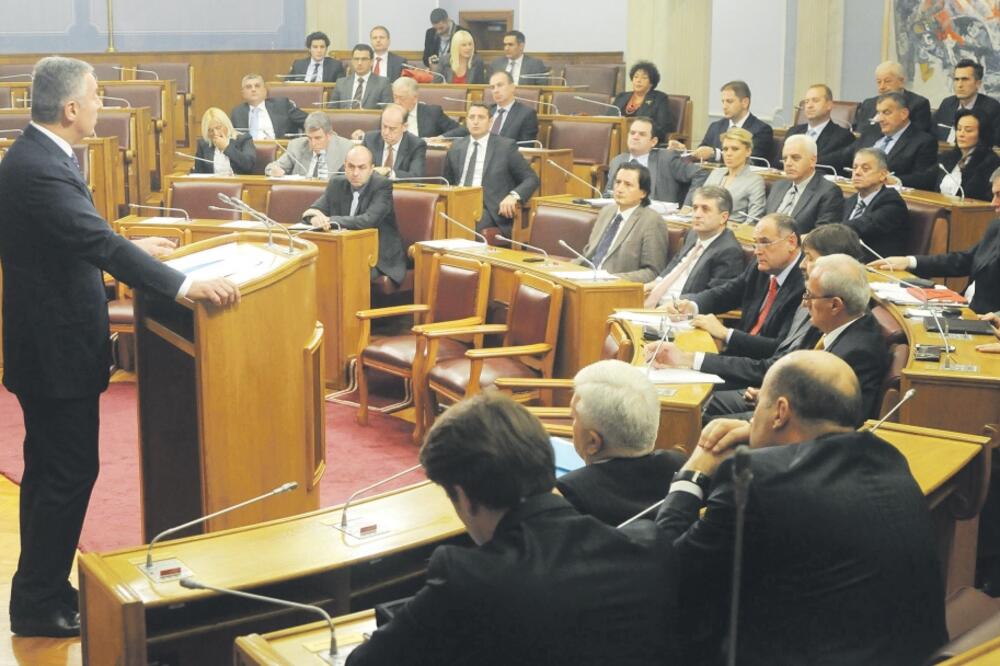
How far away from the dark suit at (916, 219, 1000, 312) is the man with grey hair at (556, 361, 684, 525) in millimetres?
2947

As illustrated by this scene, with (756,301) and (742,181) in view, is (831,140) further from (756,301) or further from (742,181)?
(756,301)

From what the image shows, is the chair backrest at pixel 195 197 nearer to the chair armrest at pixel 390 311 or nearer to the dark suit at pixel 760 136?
the chair armrest at pixel 390 311

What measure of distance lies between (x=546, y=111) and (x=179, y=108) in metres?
2.92

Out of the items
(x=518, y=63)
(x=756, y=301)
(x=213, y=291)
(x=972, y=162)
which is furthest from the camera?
(x=518, y=63)

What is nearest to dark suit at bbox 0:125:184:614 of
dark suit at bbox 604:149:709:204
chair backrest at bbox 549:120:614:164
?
dark suit at bbox 604:149:709:204

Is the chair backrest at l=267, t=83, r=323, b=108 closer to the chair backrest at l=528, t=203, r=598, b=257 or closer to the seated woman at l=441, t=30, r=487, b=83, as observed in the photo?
the seated woman at l=441, t=30, r=487, b=83

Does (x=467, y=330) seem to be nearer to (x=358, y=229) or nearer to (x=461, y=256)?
(x=461, y=256)

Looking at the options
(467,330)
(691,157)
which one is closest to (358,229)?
(467,330)

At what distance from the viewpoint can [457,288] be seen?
5605 mm

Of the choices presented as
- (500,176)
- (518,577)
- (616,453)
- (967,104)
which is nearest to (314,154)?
(500,176)

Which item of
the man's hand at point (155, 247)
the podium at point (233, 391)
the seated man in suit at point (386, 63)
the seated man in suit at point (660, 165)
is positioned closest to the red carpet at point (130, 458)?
the podium at point (233, 391)

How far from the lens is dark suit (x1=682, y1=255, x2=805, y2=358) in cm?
445

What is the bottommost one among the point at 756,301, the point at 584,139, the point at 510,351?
the point at 510,351

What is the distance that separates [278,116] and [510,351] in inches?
202
